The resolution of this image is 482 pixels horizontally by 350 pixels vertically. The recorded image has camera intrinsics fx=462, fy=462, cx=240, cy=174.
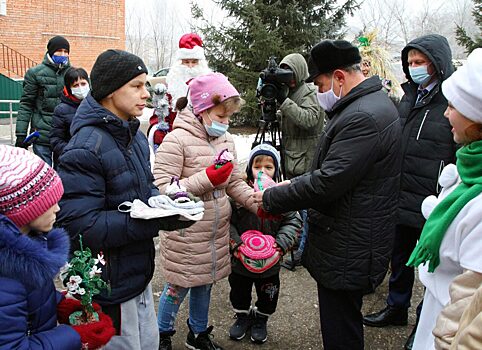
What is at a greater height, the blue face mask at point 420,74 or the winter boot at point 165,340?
the blue face mask at point 420,74

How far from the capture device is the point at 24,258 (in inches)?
60.7

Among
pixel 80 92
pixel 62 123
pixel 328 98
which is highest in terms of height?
pixel 328 98

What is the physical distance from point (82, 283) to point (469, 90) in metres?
1.74

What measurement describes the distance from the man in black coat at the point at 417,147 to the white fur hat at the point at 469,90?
1.41 metres

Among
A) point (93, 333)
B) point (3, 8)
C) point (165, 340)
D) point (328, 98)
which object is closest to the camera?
point (93, 333)

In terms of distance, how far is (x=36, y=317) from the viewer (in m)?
1.62

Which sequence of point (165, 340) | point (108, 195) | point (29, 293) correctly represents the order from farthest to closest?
point (165, 340) < point (108, 195) < point (29, 293)

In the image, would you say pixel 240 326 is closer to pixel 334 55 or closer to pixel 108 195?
pixel 108 195

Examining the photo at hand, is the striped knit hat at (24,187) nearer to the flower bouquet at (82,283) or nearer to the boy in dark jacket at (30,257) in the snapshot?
the boy in dark jacket at (30,257)

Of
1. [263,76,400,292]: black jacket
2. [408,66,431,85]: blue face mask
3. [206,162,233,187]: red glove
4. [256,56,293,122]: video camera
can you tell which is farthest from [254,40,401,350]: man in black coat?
[256,56,293,122]: video camera

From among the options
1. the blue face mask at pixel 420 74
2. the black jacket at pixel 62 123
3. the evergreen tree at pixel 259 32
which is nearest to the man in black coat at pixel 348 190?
the blue face mask at pixel 420 74

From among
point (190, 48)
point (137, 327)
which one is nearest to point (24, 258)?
point (137, 327)

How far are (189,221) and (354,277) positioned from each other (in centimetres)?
98

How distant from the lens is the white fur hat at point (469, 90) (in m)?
1.82
